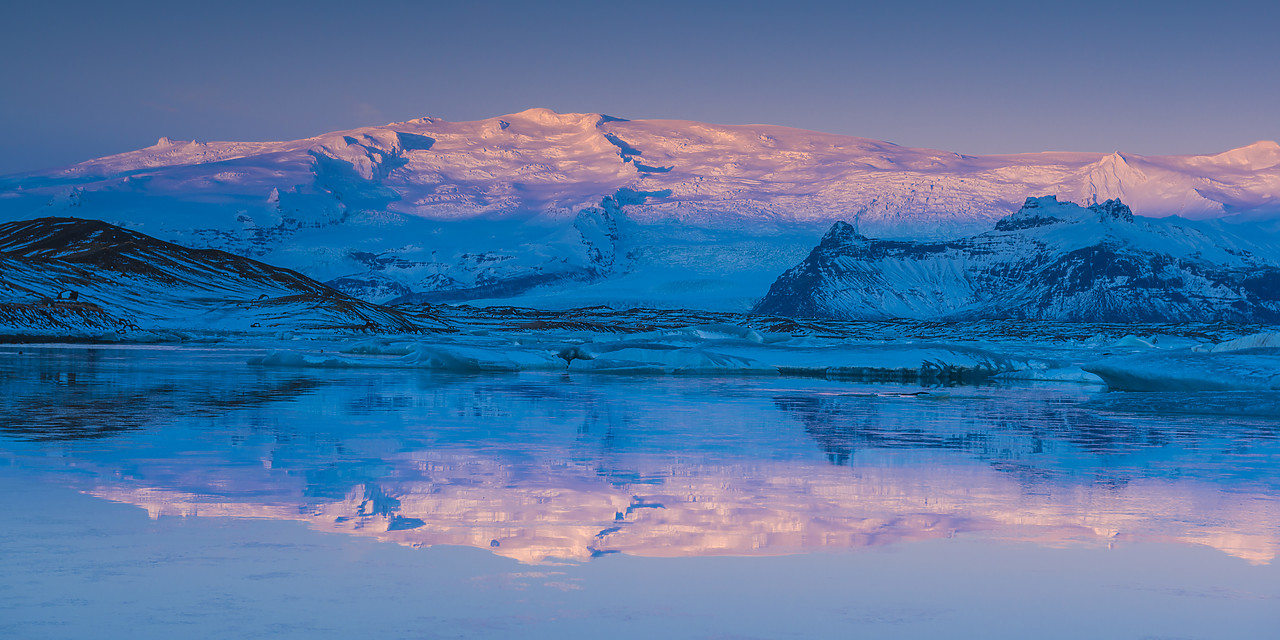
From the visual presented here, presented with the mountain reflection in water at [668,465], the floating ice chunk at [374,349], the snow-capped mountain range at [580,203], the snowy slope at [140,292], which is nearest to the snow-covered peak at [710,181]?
the snow-capped mountain range at [580,203]

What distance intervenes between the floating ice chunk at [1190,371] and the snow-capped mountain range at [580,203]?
9236cm

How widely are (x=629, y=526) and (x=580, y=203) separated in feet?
512

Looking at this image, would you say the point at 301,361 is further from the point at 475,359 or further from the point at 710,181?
the point at 710,181

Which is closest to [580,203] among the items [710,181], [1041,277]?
[710,181]

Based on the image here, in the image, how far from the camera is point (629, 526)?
5.89 metres

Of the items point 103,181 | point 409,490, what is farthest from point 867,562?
point 103,181

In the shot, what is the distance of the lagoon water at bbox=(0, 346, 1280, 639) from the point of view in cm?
423

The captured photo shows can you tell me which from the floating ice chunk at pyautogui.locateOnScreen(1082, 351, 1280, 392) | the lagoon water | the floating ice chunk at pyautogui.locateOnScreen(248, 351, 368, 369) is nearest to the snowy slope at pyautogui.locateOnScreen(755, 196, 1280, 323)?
the floating ice chunk at pyautogui.locateOnScreen(248, 351, 368, 369)

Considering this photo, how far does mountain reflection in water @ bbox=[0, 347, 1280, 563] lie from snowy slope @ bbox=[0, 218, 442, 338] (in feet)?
95.3

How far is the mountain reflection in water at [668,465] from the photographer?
5875 millimetres

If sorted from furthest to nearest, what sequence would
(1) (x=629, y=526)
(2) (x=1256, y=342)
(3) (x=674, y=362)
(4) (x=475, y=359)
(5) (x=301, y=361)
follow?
(5) (x=301, y=361), (3) (x=674, y=362), (4) (x=475, y=359), (2) (x=1256, y=342), (1) (x=629, y=526)

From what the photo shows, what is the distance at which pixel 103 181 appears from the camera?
171750 millimetres

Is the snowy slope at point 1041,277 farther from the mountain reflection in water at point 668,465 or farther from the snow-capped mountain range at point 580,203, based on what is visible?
the mountain reflection in water at point 668,465

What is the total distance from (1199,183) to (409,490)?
18697 centimetres
